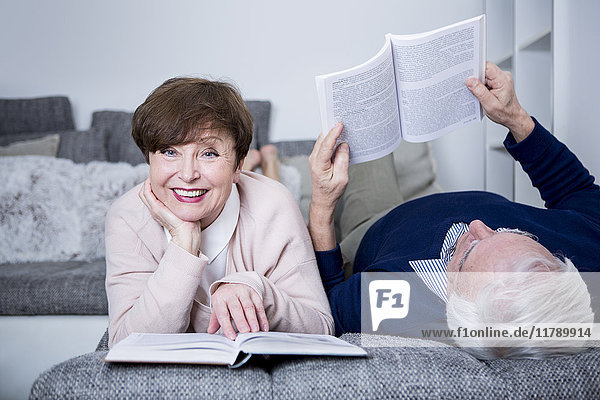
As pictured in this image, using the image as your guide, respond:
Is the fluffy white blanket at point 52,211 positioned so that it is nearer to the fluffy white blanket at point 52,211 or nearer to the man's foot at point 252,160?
the fluffy white blanket at point 52,211

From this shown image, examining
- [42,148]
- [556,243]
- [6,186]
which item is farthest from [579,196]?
[42,148]

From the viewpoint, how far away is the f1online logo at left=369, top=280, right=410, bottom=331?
44.6 inches

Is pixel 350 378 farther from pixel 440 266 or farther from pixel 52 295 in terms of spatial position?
pixel 52 295

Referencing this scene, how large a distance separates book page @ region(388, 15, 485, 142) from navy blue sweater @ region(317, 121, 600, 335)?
0.21 meters

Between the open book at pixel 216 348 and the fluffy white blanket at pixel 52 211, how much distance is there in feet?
4.75

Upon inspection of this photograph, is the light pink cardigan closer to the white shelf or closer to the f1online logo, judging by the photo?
the f1online logo

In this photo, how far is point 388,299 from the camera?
3.89 feet

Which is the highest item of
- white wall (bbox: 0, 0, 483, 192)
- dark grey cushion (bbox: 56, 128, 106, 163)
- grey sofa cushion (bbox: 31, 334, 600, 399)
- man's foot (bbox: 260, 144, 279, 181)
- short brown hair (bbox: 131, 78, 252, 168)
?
white wall (bbox: 0, 0, 483, 192)

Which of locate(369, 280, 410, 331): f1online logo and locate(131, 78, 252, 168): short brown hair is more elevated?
locate(131, 78, 252, 168): short brown hair

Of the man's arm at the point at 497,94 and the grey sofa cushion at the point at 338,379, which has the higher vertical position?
the man's arm at the point at 497,94

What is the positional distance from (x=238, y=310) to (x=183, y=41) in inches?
95.2

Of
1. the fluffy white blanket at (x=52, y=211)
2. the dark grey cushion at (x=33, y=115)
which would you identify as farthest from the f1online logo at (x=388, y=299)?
the dark grey cushion at (x=33, y=115)

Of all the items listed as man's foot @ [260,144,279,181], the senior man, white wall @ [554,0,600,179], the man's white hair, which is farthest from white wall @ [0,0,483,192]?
the man's white hair

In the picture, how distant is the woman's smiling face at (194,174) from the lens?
1182 mm
